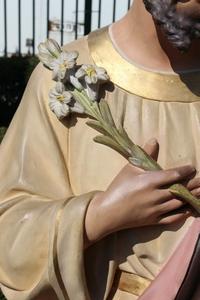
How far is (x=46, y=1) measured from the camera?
7.92m

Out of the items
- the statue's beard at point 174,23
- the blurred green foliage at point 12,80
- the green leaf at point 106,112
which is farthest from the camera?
the blurred green foliage at point 12,80

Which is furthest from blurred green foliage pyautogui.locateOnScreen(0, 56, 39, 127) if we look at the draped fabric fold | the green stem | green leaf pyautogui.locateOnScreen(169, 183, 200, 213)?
green leaf pyautogui.locateOnScreen(169, 183, 200, 213)

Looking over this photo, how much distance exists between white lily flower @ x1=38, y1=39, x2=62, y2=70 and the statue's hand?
29 cm

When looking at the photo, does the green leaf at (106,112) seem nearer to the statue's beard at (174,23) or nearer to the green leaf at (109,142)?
the green leaf at (109,142)

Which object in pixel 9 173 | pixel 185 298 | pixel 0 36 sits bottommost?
pixel 0 36

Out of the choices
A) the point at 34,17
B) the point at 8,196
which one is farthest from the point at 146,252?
the point at 34,17

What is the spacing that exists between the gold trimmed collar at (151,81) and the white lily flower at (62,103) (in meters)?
0.09

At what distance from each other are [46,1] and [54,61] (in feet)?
21.1

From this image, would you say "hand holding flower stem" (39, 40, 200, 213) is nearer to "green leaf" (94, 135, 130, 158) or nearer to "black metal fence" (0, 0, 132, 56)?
"green leaf" (94, 135, 130, 158)

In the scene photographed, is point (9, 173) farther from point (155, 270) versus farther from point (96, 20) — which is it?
point (96, 20)

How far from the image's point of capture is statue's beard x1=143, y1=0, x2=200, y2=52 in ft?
4.80

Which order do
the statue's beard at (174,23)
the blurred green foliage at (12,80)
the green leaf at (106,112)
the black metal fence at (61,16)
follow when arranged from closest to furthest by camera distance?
the statue's beard at (174,23)
the green leaf at (106,112)
the blurred green foliage at (12,80)
the black metal fence at (61,16)

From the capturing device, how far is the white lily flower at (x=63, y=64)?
1609 mm

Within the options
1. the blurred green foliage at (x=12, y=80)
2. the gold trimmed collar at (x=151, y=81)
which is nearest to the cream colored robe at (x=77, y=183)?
the gold trimmed collar at (x=151, y=81)
